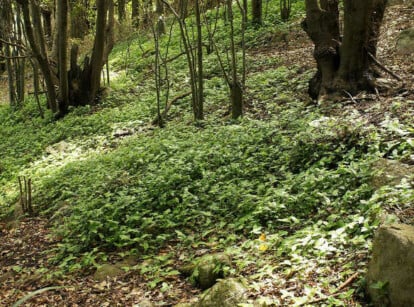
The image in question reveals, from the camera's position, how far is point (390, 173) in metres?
4.66

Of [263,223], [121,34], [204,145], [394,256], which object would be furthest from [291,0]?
[394,256]

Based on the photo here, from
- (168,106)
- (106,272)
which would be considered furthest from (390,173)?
(168,106)

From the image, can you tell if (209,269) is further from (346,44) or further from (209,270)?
(346,44)

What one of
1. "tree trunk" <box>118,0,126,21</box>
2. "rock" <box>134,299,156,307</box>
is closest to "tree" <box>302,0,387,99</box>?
"rock" <box>134,299,156,307</box>

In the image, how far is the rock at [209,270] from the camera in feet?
13.9

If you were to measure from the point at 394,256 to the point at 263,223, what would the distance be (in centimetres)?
209

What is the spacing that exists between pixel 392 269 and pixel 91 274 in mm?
3575

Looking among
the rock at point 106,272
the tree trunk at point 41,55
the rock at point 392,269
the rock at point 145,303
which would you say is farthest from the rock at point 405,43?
the tree trunk at point 41,55

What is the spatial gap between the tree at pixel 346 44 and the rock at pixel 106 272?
17.1 feet

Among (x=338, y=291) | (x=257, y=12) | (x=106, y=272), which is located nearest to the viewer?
(x=338, y=291)

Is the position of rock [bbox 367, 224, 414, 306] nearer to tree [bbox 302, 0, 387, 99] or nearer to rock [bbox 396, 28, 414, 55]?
tree [bbox 302, 0, 387, 99]

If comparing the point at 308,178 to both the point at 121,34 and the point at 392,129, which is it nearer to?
the point at 392,129

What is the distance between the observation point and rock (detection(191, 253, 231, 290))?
13.9 ft

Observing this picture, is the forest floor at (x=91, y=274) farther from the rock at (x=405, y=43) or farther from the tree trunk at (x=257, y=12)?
the tree trunk at (x=257, y=12)
